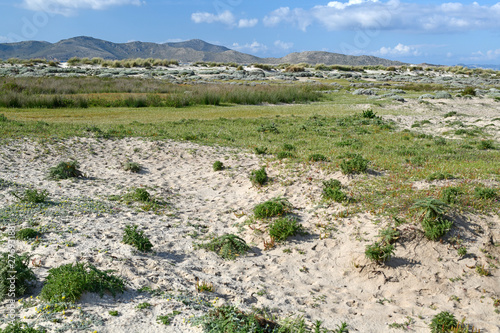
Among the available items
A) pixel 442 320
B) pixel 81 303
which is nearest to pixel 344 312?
pixel 442 320

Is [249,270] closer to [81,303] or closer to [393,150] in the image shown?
[81,303]

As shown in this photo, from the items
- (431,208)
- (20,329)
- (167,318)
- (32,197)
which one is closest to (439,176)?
(431,208)

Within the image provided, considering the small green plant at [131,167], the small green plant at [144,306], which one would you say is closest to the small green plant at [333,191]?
the small green plant at [144,306]

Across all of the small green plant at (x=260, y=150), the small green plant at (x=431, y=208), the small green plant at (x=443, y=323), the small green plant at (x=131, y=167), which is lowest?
the small green plant at (x=443, y=323)

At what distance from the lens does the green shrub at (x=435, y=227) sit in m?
6.78

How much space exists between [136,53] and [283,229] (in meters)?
186

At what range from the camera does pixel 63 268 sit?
5.10 metres

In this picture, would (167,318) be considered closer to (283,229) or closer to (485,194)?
(283,229)

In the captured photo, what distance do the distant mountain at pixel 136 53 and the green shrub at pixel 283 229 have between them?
139m

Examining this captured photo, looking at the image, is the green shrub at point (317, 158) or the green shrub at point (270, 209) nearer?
the green shrub at point (270, 209)

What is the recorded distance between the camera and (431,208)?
707 cm

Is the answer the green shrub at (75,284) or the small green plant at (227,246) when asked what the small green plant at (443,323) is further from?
the green shrub at (75,284)

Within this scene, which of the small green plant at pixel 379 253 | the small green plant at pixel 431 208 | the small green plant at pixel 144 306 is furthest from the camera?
the small green plant at pixel 431 208

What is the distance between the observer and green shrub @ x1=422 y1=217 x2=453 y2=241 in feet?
22.2
